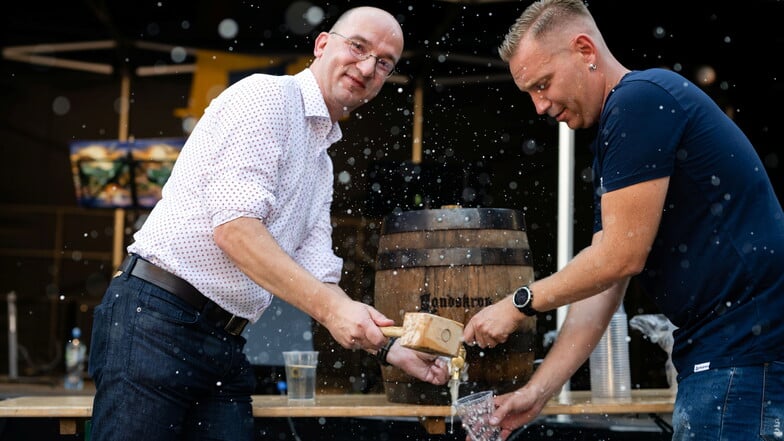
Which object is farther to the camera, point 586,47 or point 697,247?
point 586,47

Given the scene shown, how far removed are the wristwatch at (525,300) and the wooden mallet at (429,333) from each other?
170mm

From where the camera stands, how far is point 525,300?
243 centimetres

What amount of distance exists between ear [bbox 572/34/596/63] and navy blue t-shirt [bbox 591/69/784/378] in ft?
0.62

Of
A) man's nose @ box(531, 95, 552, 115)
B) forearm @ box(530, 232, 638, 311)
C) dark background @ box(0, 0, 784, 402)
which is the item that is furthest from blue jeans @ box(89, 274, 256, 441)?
dark background @ box(0, 0, 784, 402)

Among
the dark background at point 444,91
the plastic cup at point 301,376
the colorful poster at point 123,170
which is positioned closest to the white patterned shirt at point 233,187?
the plastic cup at point 301,376

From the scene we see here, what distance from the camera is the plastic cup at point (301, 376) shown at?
10.4 ft

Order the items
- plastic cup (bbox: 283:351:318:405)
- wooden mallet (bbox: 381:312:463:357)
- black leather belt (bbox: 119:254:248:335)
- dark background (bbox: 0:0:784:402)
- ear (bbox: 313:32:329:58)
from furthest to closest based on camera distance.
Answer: dark background (bbox: 0:0:784:402)
plastic cup (bbox: 283:351:318:405)
ear (bbox: 313:32:329:58)
black leather belt (bbox: 119:254:248:335)
wooden mallet (bbox: 381:312:463:357)

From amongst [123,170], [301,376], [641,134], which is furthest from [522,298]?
[123,170]

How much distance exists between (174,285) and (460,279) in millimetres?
920

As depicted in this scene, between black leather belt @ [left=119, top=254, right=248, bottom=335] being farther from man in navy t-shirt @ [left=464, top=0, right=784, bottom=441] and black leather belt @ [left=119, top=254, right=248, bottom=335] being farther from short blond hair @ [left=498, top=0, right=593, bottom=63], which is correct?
short blond hair @ [left=498, top=0, right=593, bottom=63]

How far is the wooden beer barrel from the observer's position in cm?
289

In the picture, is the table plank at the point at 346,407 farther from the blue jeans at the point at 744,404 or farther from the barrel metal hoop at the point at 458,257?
the blue jeans at the point at 744,404

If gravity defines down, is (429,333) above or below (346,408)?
above

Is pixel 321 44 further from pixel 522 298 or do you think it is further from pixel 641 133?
pixel 641 133
